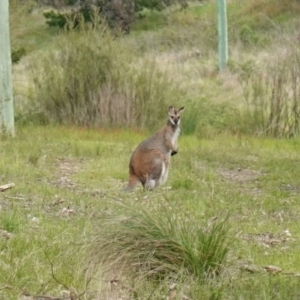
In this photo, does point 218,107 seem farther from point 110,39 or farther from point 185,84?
point 185,84

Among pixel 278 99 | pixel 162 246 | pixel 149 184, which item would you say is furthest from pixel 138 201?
pixel 278 99

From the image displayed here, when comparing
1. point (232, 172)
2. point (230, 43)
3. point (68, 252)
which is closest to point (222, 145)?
point (232, 172)

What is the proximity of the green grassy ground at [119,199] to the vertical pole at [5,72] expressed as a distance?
1.45ft

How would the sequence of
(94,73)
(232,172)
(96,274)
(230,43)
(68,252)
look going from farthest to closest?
(230,43) → (94,73) → (232,172) → (68,252) → (96,274)

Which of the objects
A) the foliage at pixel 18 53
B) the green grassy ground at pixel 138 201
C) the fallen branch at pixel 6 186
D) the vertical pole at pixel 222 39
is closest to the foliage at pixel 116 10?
the vertical pole at pixel 222 39

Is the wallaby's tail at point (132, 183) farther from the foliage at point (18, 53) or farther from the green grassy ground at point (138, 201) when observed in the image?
the foliage at point (18, 53)

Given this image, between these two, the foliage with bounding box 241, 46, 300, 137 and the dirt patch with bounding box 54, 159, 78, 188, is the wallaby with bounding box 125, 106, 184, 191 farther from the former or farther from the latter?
the foliage with bounding box 241, 46, 300, 137

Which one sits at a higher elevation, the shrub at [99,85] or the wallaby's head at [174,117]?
the wallaby's head at [174,117]

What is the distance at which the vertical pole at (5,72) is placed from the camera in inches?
674

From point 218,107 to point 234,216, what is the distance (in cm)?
1249

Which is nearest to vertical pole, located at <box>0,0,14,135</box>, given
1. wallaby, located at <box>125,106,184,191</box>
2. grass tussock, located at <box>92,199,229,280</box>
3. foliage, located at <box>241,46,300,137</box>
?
foliage, located at <box>241,46,300,137</box>

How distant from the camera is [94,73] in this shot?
65.4 feet

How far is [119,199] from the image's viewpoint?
9125 mm

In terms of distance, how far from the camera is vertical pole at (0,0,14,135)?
56.1 ft
